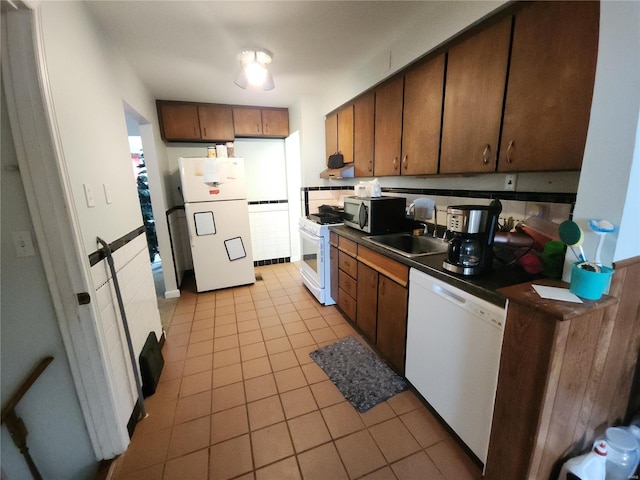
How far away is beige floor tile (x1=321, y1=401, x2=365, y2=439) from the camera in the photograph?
1.46 metres

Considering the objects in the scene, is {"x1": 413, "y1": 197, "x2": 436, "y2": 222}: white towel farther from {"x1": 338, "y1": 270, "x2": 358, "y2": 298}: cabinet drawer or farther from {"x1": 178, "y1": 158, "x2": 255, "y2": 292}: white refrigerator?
{"x1": 178, "y1": 158, "x2": 255, "y2": 292}: white refrigerator

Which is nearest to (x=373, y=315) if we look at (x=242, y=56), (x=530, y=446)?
(x=530, y=446)

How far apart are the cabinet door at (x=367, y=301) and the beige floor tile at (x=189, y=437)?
48.2 inches

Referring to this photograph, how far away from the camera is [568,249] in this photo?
3.30 ft

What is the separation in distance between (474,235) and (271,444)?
1.49 meters

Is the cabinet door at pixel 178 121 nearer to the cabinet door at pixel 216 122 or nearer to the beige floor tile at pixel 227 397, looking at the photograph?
the cabinet door at pixel 216 122

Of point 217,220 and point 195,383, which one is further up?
point 217,220

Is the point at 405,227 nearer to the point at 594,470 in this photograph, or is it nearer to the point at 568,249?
the point at 568,249

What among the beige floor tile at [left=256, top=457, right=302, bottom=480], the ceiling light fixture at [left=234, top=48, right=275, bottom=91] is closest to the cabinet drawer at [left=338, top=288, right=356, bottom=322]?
the beige floor tile at [left=256, top=457, right=302, bottom=480]

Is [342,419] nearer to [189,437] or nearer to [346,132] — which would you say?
[189,437]

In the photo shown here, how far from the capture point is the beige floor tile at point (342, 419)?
1457 mm

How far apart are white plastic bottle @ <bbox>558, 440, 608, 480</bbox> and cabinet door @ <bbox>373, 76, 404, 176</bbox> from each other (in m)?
1.82

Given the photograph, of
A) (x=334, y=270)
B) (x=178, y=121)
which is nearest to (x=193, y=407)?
(x=334, y=270)

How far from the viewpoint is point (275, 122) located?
12.3 ft
